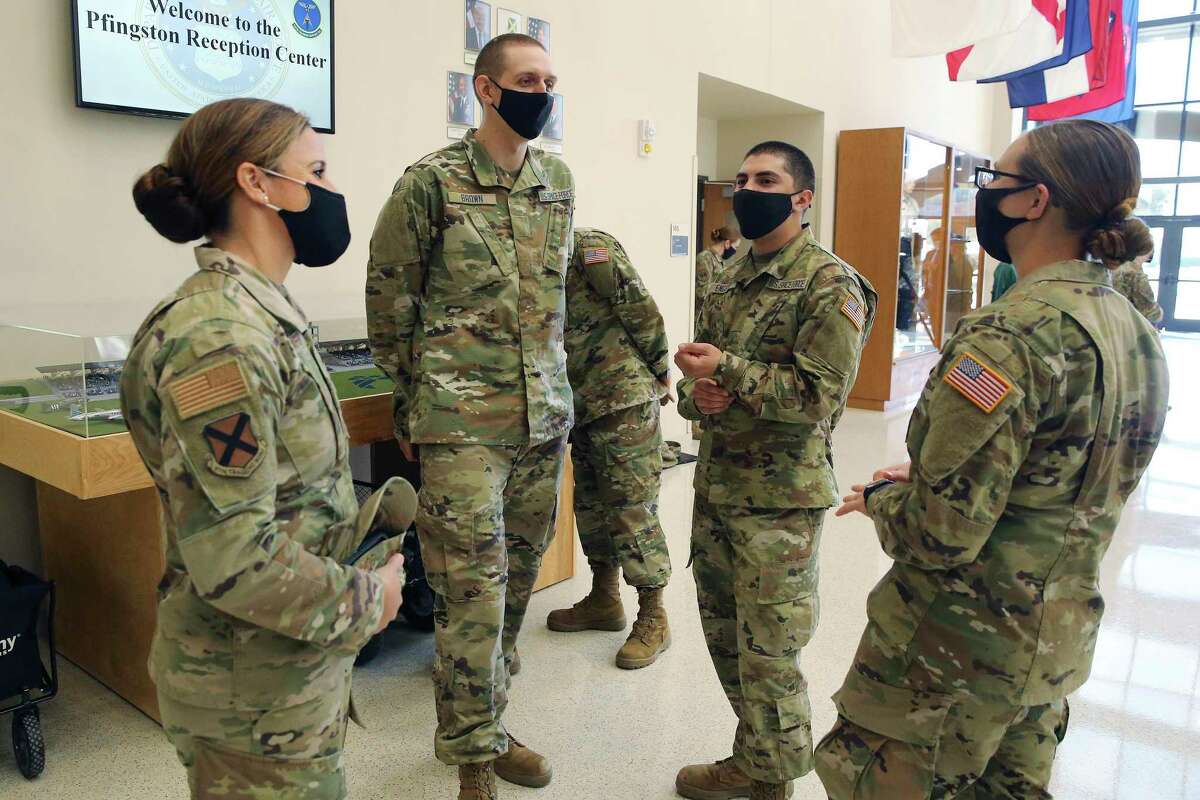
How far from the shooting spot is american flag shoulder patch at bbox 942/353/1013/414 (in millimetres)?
1254

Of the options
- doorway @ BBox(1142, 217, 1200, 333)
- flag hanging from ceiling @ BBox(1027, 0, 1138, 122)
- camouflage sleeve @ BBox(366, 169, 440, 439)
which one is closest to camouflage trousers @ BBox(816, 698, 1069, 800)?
camouflage sleeve @ BBox(366, 169, 440, 439)

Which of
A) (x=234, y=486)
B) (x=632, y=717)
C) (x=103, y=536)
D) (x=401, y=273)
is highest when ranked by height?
(x=401, y=273)

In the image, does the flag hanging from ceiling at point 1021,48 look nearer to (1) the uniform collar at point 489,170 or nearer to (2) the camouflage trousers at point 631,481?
(2) the camouflage trousers at point 631,481

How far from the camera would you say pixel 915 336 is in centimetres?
838

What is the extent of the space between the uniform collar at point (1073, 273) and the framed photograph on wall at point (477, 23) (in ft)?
10.7

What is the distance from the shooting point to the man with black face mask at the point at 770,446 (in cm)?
191

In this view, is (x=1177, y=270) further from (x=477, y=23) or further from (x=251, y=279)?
(x=251, y=279)

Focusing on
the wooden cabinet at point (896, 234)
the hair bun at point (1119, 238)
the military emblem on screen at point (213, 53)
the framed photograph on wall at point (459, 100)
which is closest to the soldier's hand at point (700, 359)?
the hair bun at point (1119, 238)

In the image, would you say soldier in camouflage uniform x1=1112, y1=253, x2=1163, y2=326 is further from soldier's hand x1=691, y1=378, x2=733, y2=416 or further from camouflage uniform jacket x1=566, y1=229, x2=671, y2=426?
soldier's hand x1=691, y1=378, x2=733, y2=416

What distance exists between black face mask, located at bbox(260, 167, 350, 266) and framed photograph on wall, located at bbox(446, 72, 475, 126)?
290cm

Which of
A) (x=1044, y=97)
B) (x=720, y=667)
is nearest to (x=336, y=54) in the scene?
(x=720, y=667)

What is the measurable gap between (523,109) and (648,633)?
1.75m

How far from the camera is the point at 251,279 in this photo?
1.16m

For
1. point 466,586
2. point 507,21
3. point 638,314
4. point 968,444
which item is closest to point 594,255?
point 638,314
